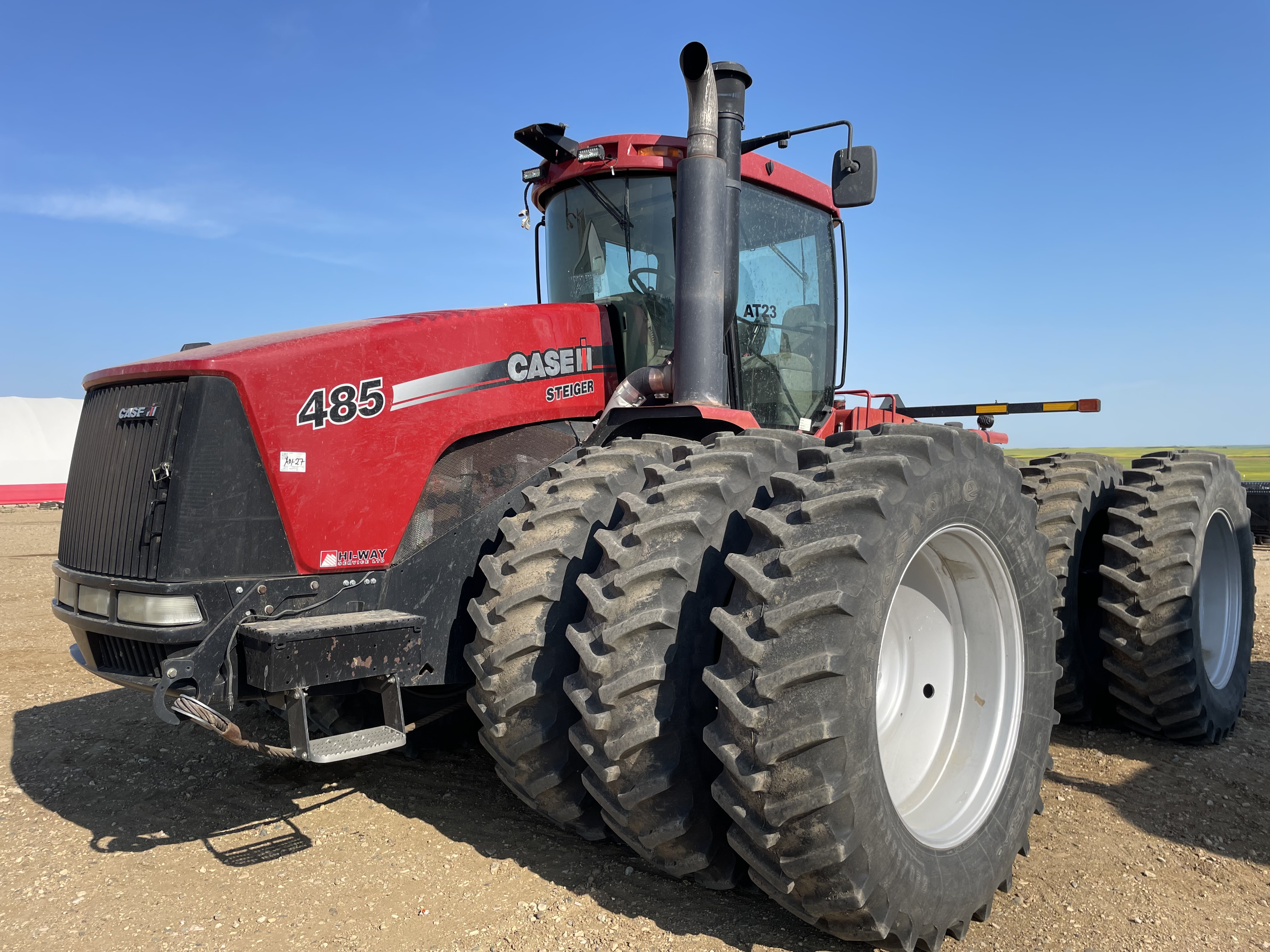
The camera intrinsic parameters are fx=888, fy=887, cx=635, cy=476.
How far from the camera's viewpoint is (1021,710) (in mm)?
3148

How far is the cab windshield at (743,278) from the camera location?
159 inches

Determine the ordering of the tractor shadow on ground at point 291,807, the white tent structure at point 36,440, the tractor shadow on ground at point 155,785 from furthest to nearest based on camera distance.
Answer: the white tent structure at point 36,440 < the tractor shadow on ground at point 155,785 < the tractor shadow on ground at point 291,807

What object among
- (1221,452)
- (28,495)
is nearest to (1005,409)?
(1221,452)

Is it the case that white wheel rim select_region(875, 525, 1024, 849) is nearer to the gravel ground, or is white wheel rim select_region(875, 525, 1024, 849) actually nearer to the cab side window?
the gravel ground

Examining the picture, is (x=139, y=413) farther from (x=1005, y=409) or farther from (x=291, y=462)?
(x=1005, y=409)

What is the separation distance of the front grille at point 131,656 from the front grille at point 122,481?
0.22 metres

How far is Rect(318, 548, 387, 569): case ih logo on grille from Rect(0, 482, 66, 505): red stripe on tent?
1043 inches

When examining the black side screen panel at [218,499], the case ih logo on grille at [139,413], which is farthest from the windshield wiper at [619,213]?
the case ih logo on grille at [139,413]

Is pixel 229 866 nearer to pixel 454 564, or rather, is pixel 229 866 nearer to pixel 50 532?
pixel 454 564

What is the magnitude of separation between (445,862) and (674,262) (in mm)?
2629

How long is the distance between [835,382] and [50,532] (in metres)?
17.5

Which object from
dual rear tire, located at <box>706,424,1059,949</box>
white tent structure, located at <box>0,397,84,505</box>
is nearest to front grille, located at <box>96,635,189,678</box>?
dual rear tire, located at <box>706,424,1059,949</box>

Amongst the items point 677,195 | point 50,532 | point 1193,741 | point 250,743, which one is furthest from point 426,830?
point 50,532

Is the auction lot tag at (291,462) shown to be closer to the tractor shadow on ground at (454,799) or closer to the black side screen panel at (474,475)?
the black side screen panel at (474,475)
